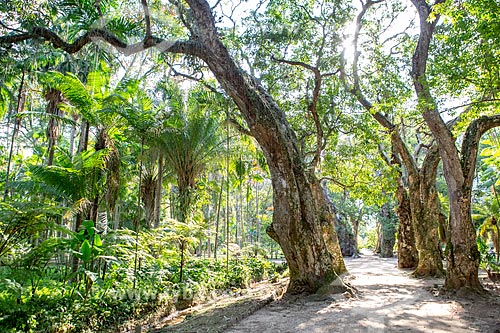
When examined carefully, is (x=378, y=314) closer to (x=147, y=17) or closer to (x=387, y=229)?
(x=147, y=17)

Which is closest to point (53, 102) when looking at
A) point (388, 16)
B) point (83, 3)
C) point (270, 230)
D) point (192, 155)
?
point (192, 155)

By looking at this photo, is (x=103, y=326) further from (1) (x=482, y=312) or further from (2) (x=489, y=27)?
(2) (x=489, y=27)

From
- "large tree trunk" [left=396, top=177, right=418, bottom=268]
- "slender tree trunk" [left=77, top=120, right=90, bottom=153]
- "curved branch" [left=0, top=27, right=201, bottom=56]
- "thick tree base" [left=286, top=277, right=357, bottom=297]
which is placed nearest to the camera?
"curved branch" [left=0, top=27, right=201, bottom=56]

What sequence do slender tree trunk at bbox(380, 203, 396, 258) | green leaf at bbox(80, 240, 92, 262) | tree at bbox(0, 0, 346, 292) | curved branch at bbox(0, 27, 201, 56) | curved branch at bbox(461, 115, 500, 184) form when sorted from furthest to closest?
1. slender tree trunk at bbox(380, 203, 396, 258)
2. curved branch at bbox(461, 115, 500, 184)
3. tree at bbox(0, 0, 346, 292)
4. curved branch at bbox(0, 27, 201, 56)
5. green leaf at bbox(80, 240, 92, 262)

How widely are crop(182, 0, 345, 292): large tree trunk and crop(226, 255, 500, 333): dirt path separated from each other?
2.12 feet

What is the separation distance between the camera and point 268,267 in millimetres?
15195

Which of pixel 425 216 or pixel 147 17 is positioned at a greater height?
pixel 147 17

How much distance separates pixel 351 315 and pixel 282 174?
3.15m

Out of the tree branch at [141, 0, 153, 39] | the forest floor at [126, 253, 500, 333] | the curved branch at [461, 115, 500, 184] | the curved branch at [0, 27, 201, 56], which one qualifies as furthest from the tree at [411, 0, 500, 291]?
the tree branch at [141, 0, 153, 39]

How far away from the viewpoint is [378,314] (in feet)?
21.0

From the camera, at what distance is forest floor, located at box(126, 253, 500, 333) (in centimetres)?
561

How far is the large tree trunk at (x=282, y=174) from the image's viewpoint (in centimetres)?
789

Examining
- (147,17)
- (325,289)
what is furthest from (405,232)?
(147,17)

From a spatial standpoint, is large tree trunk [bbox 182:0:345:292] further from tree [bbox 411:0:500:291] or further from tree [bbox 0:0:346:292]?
tree [bbox 411:0:500:291]
